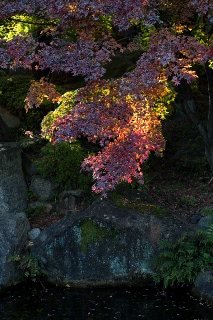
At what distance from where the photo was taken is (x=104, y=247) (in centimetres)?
938

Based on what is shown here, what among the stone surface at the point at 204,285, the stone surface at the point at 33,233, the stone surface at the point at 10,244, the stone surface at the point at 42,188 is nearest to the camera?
the stone surface at the point at 204,285

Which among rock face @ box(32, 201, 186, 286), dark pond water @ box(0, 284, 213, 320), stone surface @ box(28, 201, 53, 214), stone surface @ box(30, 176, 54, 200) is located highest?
stone surface @ box(30, 176, 54, 200)

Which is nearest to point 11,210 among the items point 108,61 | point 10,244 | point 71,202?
point 71,202

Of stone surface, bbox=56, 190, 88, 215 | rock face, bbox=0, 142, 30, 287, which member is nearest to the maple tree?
rock face, bbox=0, 142, 30, 287

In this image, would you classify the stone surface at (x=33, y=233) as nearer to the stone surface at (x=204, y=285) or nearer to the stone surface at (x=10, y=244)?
the stone surface at (x=10, y=244)

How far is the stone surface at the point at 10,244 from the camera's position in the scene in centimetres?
923

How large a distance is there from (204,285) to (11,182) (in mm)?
4918

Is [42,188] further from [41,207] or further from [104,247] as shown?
[104,247]

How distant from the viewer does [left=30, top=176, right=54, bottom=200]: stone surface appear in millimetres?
11648

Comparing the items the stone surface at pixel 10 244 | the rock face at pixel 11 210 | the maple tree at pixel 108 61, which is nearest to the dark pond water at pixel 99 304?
the stone surface at pixel 10 244

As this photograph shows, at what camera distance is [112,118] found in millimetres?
7496

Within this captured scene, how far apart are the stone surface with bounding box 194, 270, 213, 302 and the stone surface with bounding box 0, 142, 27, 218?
4402 mm

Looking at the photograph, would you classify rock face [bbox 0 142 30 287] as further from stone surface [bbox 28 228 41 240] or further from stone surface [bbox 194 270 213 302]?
stone surface [bbox 194 270 213 302]

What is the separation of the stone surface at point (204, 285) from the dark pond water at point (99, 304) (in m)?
0.15
